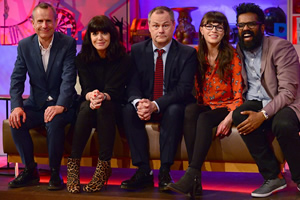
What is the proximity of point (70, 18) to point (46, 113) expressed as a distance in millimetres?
2169

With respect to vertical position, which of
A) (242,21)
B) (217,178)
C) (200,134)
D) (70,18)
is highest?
(70,18)

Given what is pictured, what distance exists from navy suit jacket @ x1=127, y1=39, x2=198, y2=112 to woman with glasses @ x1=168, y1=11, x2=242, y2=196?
0.32 ft

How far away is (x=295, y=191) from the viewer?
3.16m

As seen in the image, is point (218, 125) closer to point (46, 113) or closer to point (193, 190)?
point (193, 190)

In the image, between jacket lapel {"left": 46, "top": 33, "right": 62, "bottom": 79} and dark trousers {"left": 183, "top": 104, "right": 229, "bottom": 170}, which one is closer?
dark trousers {"left": 183, "top": 104, "right": 229, "bottom": 170}

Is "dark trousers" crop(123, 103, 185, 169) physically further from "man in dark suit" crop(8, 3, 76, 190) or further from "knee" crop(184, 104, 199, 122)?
"man in dark suit" crop(8, 3, 76, 190)

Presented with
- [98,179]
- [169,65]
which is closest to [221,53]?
[169,65]

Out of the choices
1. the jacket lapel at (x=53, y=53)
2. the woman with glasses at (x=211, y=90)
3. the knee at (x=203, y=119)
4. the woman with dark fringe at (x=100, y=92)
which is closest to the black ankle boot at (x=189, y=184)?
the woman with glasses at (x=211, y=90)

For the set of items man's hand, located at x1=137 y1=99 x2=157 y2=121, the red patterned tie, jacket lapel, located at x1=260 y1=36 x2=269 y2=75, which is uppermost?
jacket lapel, located at x1=260 y1=36 x2=269 y2=75

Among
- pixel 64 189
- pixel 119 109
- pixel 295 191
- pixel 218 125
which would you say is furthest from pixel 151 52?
pixel 295 191

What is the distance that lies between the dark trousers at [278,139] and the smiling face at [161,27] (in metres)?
0.77

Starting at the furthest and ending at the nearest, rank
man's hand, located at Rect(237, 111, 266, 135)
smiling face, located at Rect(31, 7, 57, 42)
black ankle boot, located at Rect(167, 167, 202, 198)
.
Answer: smiling face, located at Rect(31, 7, 57, 42), man's hand, located at Rect(237, 111, 266, 135), black ankle boot, located at Rect(167, 167, 202, 198)

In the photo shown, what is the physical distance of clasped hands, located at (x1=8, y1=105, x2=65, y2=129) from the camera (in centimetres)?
332

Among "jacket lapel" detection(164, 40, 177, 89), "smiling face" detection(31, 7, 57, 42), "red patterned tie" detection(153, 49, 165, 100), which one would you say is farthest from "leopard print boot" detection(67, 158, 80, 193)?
"smiling face" detection(31, 7, 57, 42)
